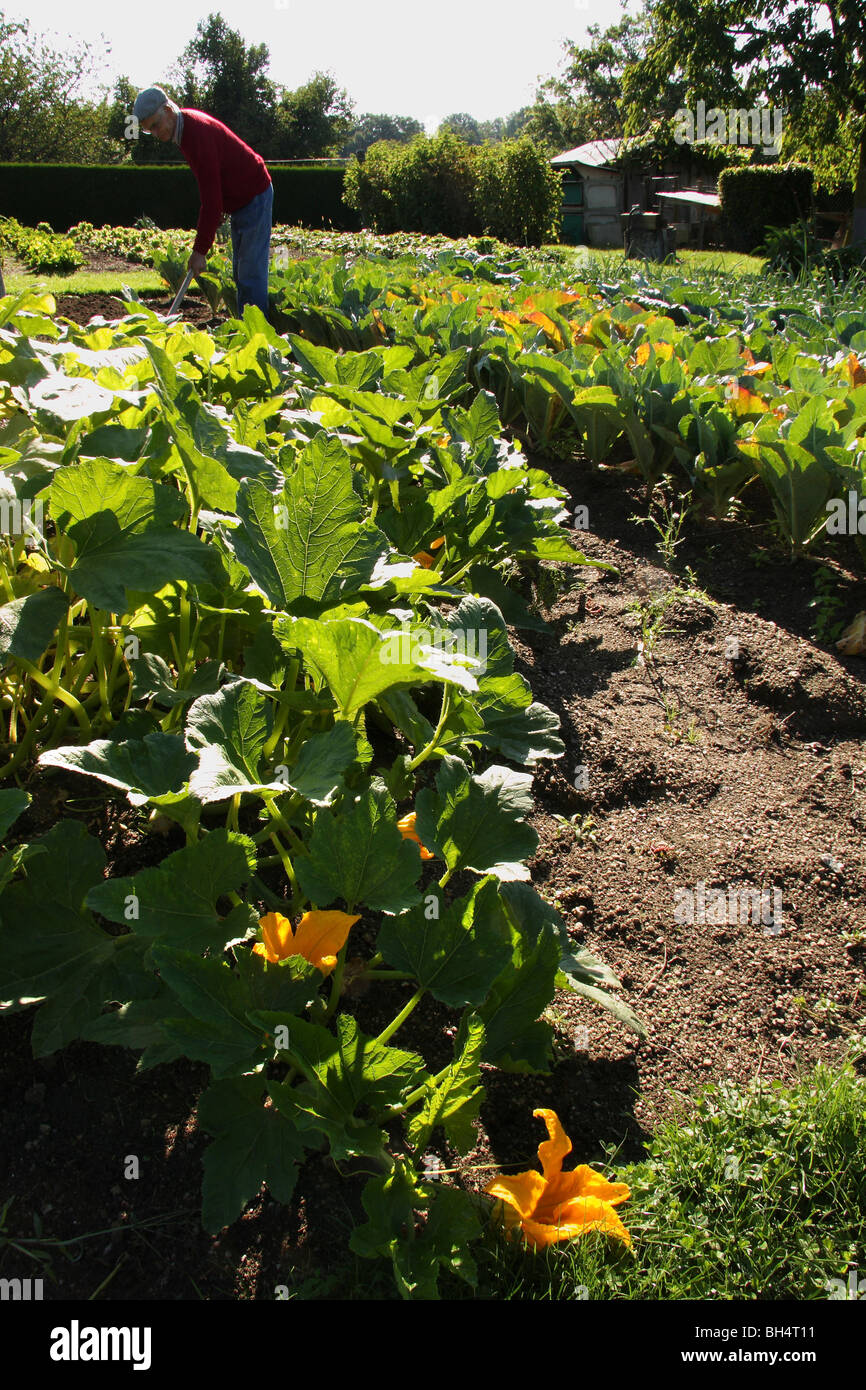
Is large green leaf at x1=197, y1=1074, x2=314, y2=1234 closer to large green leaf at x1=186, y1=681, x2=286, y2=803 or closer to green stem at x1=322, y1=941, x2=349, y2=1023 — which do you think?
green stem at x1=322, y1=941, x2=349, y2=1023

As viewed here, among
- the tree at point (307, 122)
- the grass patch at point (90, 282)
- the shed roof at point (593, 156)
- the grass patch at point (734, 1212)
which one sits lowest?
the grass patch at point (734, 1212)

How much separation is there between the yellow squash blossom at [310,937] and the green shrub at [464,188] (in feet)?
72.7

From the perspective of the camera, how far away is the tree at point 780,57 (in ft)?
61.8

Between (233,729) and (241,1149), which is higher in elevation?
(233,729)

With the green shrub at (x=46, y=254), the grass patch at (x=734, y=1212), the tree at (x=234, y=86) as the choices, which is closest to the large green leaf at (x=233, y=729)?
the grass patch at (x=734, y=1212)

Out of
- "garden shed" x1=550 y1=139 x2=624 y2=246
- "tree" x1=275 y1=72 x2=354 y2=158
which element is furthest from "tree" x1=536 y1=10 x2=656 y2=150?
"garden shed" x1=550 y1=139 x2=624 y2=246

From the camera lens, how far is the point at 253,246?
7.04 metres

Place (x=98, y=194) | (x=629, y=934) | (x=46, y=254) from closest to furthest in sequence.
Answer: (x=629, y=934)
(x=46, y=254)
(x=98, y=194)

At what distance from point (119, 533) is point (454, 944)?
2.87 feet

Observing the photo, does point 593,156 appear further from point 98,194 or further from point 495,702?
point 495,702

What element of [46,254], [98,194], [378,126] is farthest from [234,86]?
[378,126]

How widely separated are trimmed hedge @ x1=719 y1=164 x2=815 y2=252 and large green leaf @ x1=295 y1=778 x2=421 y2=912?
27.8 meters

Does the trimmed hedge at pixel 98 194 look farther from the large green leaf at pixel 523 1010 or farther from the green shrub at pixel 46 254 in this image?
the large green leaf at pixel 523 1010

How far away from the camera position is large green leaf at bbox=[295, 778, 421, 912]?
1374 mm
